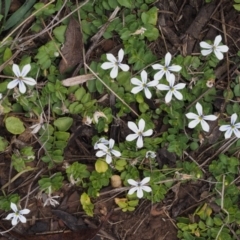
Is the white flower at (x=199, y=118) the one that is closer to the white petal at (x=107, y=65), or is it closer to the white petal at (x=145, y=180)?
the white petal at (x=145, y=180)

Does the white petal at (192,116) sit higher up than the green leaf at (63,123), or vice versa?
the green leaf at (63,123)

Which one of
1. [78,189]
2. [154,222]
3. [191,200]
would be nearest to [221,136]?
[191,200]

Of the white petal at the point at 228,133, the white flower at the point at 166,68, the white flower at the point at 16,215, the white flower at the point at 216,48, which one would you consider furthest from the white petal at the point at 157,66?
the white flower at the point at 16,215

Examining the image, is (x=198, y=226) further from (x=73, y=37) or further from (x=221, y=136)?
(x=73, y=37)

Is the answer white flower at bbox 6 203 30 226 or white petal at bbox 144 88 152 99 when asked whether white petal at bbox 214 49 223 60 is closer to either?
white petal at bbox 144 88 152 99

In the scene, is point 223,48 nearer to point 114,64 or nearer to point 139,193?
point 114,64

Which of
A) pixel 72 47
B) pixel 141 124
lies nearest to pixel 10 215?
pixel 141 124
